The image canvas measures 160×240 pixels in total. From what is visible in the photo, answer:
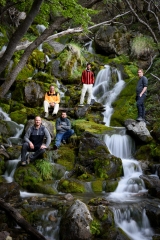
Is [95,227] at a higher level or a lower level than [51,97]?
lower

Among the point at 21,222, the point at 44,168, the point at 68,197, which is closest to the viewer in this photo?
the point at 21,222

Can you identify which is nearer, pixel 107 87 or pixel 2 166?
pixel 2 166

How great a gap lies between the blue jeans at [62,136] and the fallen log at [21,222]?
13.9 feet

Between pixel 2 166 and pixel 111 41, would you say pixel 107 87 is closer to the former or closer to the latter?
pixel 111 41

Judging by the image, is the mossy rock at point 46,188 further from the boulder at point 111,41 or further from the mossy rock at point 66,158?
the boulder at point 111,41

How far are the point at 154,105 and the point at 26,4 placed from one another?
7.59 meters

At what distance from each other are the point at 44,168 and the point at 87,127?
3.24m

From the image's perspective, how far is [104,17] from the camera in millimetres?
25656

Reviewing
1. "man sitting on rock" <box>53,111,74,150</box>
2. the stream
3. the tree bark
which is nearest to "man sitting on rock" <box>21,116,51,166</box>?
the stream

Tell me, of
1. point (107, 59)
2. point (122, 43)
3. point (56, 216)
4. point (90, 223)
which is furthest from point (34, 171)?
point (122, 43)

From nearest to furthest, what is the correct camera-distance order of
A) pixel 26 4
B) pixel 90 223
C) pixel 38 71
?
pixel 90 223
pixel 26 4
pixel 38 71

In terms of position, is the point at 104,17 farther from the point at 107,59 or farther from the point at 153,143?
the point at 153,143

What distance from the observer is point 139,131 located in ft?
36.6

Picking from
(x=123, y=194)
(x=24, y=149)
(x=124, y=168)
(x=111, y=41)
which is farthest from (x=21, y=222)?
(x=111, y=41)
